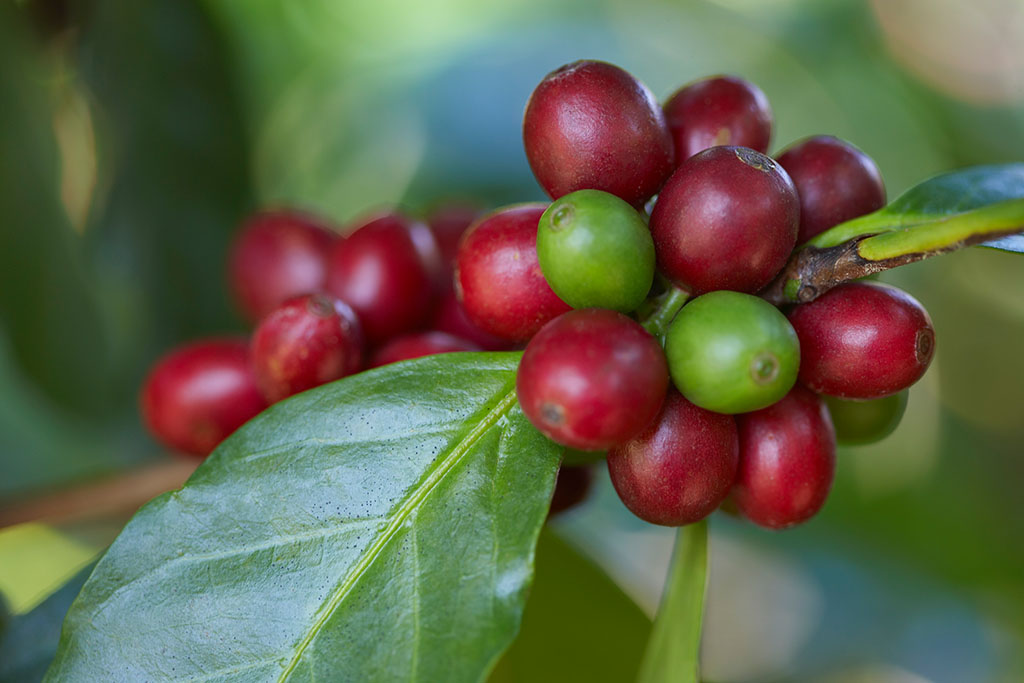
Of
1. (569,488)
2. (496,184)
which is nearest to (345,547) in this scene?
(569,488)

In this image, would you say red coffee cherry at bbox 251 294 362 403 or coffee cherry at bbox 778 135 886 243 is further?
red coffee cherry at bbox 251 294 362 403

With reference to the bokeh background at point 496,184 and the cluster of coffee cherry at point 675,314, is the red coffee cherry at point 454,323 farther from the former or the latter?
the bokeh background at point 496,184

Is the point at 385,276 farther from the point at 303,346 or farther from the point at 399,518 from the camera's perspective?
the point at 399,518

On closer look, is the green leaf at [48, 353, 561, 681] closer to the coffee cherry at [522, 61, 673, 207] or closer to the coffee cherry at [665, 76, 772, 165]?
the coffee cherry at [522, 61, 673, 207]

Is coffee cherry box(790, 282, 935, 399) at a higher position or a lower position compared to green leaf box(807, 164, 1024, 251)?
lower

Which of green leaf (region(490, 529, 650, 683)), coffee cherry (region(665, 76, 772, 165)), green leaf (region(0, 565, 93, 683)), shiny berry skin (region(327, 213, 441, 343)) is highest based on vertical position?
coffee cherry (region(665, 76, 772, 165))

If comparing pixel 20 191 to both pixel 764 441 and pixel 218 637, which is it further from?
pixel 764 441

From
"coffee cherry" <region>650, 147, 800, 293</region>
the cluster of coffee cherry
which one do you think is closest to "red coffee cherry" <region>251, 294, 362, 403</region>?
the cluster of coffee cherry

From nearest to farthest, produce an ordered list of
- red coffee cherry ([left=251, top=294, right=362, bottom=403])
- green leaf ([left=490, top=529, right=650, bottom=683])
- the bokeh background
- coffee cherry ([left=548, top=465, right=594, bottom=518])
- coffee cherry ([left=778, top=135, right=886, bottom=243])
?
coffee cherry ([left=778, top=135, right=886, bottom=243])
red coffee cherry ([left=251, top=294, right=362, bottom=403])
coffee cherry ([left=548, top=465, right=594, bottom=518])
green leaf ([left=490, top=529, right=650, bottom=683])
the bokeh background

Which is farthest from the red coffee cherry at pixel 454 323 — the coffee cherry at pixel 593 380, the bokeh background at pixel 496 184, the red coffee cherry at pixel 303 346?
the bokeh background at pixel 496 184
